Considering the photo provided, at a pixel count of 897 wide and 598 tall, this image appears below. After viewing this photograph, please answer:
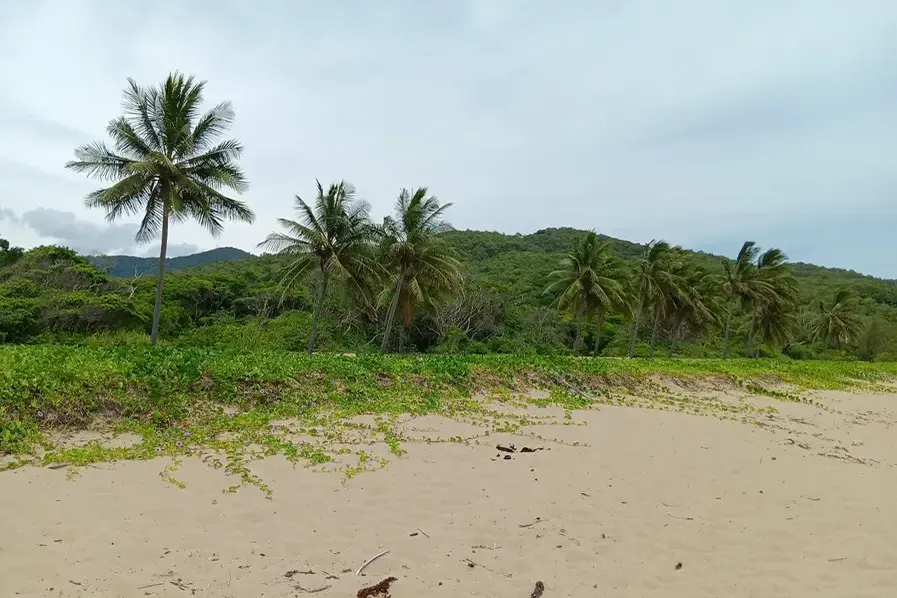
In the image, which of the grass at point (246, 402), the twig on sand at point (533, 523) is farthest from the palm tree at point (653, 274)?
the twig on sand at point (533, 523)

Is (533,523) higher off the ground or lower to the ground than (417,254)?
lower

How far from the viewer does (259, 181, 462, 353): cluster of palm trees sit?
21984 millimetres

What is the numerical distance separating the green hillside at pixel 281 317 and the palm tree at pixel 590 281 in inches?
57.2

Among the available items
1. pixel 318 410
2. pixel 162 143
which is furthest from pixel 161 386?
pixel 162 143

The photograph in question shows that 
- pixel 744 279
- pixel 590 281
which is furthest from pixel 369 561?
pixel 744 279

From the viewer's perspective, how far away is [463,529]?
5.45 m

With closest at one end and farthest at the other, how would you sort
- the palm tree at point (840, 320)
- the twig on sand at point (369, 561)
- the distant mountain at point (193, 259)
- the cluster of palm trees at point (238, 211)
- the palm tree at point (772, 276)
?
the twig on sand at point (369, 561)
the cluster of palm trees at point (238, 211)
the palm tree at point (772, 276)
the palm tree at point (840, 320)
the distant mountain at point (193, 259)

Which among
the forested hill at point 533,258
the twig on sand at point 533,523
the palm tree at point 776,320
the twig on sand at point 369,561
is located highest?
the forested hill at point 533,258

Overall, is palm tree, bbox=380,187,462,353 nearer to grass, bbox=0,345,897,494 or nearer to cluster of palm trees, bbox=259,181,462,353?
cluster of palm trees, bbox=259,181,462,353

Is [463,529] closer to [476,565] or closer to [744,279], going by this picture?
[476,565]

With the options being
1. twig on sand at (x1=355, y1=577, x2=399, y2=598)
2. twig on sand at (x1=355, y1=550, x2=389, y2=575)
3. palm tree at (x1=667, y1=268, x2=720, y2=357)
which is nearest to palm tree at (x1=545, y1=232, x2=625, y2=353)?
palm tree at (x1=667, y1=268, x2=720, y2=357)

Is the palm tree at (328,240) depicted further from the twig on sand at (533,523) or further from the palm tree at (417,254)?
the twig on sand at (533,523)

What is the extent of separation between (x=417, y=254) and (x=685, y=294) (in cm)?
2070

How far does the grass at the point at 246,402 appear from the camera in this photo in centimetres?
721
